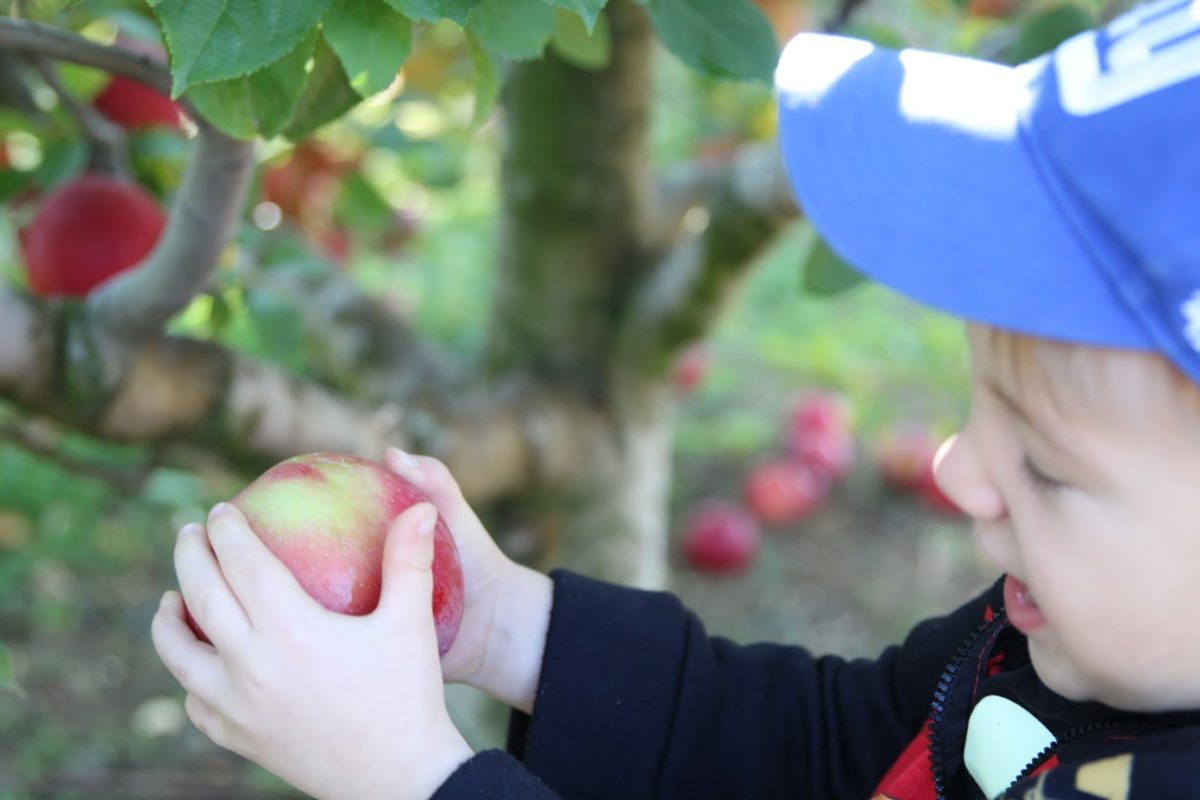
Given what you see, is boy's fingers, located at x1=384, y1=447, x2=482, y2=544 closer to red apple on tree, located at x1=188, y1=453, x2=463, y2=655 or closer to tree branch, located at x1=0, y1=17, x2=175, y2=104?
red apple on tree, located at x1=188, y1=453, x2=463, y2=655

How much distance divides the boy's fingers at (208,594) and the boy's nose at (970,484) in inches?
14.8

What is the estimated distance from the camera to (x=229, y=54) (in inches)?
26.4

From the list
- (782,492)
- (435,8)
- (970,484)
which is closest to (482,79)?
(435,8)

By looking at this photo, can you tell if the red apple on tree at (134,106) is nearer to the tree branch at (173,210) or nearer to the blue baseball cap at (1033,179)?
the tree branch at (173,210)

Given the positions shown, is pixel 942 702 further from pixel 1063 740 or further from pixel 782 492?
pixel 782 492

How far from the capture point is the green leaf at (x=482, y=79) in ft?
2.74

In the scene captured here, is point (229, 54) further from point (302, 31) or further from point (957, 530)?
point (957, 530)

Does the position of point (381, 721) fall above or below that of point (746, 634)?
above

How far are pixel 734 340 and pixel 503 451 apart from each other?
5.56 feet

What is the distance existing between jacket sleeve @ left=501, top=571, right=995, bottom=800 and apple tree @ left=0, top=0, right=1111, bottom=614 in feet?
1.19

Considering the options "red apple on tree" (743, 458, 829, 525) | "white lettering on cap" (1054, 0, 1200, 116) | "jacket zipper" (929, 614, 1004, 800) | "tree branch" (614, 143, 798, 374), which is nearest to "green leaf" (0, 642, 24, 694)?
"jacket zipper" (929, 614, 1004, 800)

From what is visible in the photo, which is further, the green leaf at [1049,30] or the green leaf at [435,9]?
the green leaf at [1049,30]

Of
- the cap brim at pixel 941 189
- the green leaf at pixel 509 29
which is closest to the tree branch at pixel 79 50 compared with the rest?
the green leaf at pixel 509 29

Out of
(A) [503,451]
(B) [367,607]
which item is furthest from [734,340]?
(B) [367,607]
